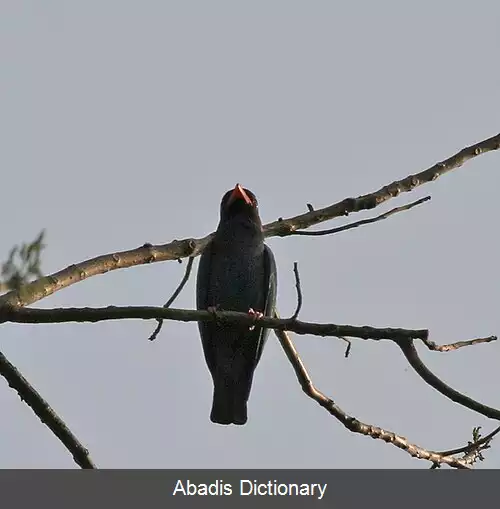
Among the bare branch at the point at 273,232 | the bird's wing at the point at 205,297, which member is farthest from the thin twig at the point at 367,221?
the bird's wing at the point at 205,297

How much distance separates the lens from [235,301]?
6559 mm

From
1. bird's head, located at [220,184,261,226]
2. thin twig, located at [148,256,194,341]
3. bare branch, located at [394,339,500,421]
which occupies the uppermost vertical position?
bird's head, located at [220,184,261,226]

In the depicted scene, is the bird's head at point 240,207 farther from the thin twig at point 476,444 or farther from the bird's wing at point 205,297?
the thin twig at point 476,444

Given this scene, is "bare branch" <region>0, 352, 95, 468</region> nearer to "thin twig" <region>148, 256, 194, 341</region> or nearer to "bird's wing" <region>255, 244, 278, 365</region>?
"thin twig" <region>148, 256, 194, 341</region>

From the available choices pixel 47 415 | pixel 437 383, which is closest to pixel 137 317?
pixel 47 415

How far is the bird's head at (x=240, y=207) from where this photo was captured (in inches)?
271

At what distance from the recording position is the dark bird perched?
6.52 meters

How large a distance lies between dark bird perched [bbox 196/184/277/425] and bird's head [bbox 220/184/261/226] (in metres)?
0.11

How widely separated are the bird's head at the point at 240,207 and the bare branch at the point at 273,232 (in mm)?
964
